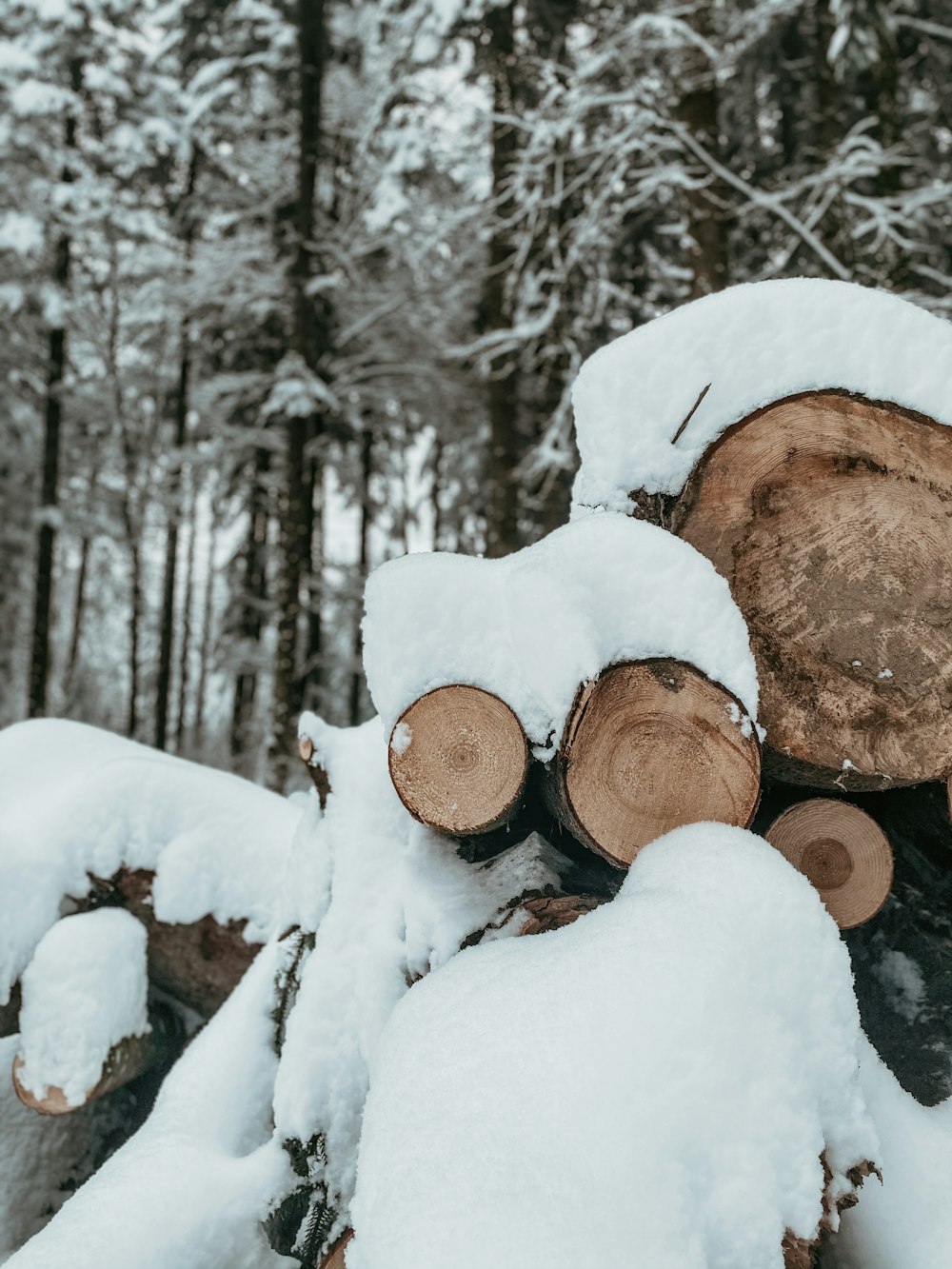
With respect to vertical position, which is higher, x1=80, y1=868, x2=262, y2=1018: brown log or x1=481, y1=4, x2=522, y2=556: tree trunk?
x1=481, y1=4, x2=522, y2=556: tree trunk

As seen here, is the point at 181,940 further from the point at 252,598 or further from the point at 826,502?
the point at 252,598

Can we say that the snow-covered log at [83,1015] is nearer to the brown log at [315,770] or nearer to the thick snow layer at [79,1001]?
the thick snow layer at [79,1001]

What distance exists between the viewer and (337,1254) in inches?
64.4

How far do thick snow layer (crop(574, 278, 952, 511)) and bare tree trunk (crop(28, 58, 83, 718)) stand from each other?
9.60 m

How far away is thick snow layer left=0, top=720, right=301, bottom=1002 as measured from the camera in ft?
8.81

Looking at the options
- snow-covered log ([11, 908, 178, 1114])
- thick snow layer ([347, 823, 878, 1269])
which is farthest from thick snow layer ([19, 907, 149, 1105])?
thick snow layer ([347, 823, 878, 1269])

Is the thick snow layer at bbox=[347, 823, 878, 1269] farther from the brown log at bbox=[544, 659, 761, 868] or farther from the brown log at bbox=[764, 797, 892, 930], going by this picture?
the brown log at bbox=[764, 797, 892, 930]

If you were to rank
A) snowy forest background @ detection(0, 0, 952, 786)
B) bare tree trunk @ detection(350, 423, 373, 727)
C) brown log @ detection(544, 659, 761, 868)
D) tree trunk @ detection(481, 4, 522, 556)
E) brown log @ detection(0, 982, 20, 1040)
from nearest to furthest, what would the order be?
brown log @ detection(544, 659, 761, 868), brown log @ detection(0, 982, 20, 1040), snowy forest background @ detection(0, 0, 952, 786), tree trunk @ detection(481, 4, 522, 556), bare tree trunk @ detection(350, 423, 373, 727)

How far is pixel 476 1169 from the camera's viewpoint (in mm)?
1198

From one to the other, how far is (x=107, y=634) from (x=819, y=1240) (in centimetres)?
2801

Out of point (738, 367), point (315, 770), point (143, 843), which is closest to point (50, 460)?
point (143, 843)

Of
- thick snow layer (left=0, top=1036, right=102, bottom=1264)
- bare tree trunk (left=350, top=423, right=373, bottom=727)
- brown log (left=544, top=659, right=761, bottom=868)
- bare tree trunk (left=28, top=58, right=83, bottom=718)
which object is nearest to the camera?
brown log (left=544, top=659, right=761, bottom=868)

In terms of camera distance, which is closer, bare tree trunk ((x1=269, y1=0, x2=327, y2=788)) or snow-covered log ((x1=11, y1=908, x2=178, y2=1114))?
snow-covered log ((x1=11, y1=908, x2=178, y2=1114))

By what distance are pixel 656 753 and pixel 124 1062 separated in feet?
6.60
